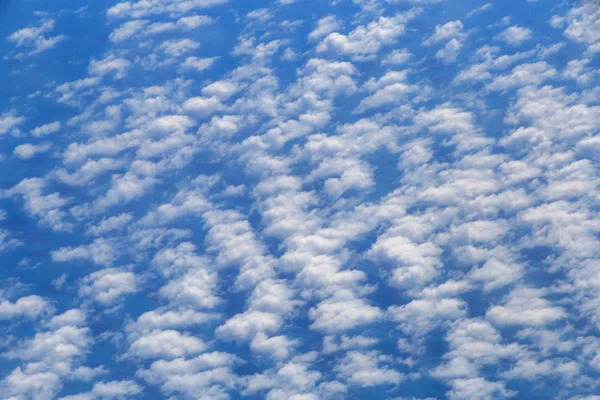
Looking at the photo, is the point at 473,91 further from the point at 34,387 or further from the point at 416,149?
the point at 34,387

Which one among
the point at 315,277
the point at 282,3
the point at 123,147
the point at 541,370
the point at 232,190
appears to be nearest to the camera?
the point at 541,370

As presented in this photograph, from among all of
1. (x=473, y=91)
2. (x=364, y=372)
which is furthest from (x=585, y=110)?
(x=364, y=372)

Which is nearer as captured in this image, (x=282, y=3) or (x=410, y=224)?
(x=410, y=224)

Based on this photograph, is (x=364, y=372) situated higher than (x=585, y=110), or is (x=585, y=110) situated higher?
(x=585, y=110)

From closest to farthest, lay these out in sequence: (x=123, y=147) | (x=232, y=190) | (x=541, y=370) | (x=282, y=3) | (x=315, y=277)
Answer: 1. (x=541, y=370)
2. (x=315, y=277)
3. (x=232, y=190)
4. (x=123, y=147)
5. (x=282, y=3)

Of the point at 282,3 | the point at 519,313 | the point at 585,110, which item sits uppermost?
the point at 282,3

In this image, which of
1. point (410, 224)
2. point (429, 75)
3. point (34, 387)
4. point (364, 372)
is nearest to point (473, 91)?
point (429, 75)

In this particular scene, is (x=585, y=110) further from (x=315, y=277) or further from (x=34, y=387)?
(x=34, y=387)
